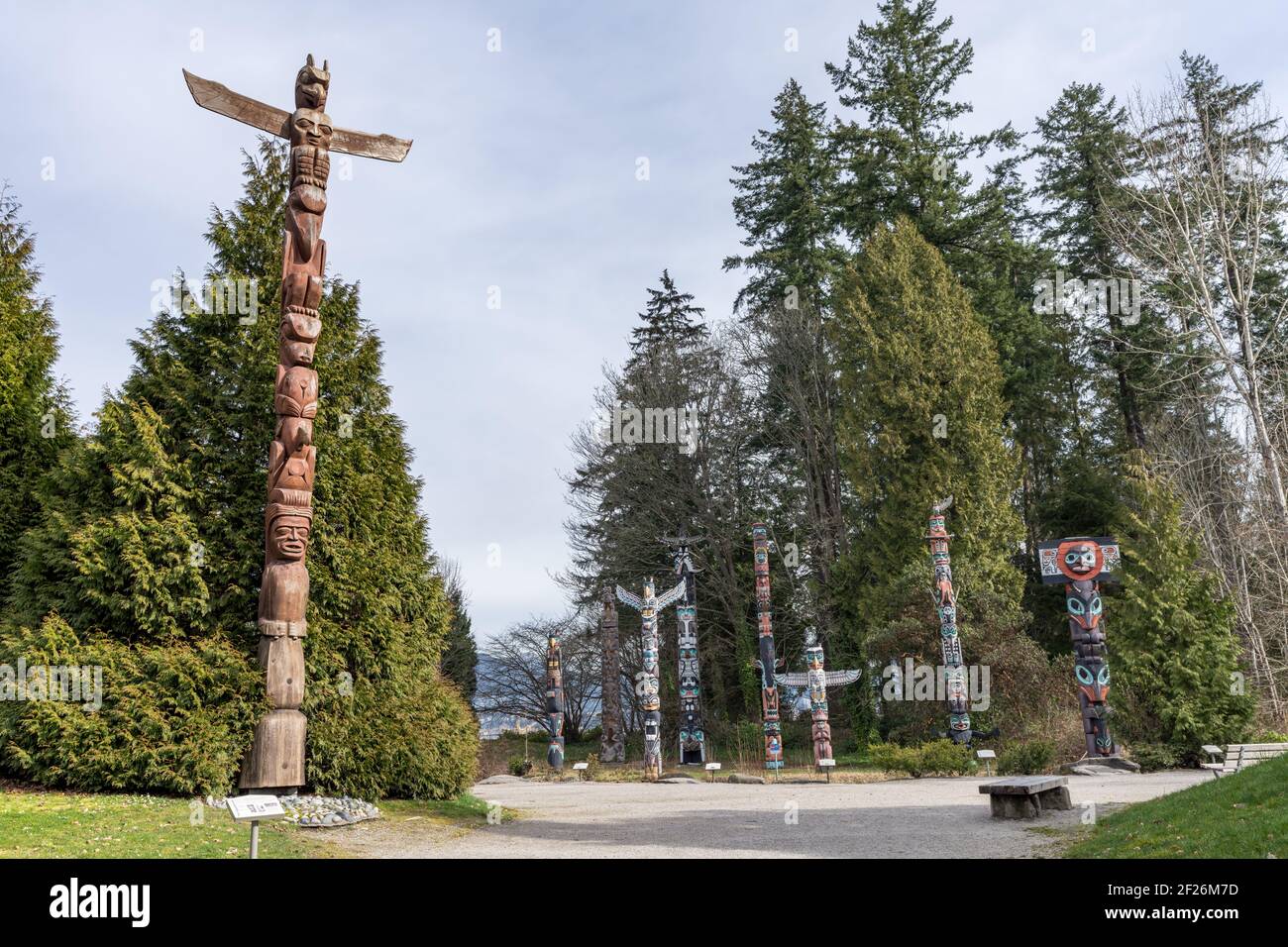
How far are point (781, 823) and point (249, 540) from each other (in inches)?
313

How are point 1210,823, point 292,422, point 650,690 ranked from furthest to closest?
Result: point 650,690, point 292,422, point 1210,823

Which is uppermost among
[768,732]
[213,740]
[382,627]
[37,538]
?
[37,538]

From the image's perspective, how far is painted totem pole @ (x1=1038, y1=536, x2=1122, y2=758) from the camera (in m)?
18.4

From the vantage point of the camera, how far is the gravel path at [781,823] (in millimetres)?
9688

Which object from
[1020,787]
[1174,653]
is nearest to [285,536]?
[1020,787]

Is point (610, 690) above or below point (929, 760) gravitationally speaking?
above

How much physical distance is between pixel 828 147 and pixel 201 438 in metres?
29.7

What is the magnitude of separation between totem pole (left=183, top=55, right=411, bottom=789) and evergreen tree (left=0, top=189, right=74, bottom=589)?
229 inches

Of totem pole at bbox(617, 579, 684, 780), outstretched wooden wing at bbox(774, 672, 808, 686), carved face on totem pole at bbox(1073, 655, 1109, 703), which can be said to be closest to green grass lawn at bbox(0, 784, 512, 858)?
totem pole at bbox(617, 579, 684, 780)

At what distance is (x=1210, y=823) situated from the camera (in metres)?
8.05

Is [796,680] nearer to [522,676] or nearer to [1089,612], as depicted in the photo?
[1089,612]
